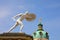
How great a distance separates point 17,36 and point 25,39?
1.30 metres

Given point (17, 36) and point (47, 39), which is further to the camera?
point (47, 39)

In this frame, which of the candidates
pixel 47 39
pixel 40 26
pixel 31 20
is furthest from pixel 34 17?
pixel 40 26

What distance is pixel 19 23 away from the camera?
57.2 m

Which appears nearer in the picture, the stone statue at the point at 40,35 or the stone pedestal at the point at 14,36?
the stone pedestal at the point at 14,36

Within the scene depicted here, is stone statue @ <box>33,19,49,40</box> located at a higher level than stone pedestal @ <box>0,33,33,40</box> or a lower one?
higher

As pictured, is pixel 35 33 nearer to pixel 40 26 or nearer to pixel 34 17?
pixel 40 26

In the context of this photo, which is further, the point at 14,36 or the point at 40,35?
the point at 40,35

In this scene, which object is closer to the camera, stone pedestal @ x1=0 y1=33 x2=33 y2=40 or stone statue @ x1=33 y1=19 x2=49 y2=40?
stone pedestal @ x1=0 y1=33 x2=33 y2=40

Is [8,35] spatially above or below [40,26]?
below

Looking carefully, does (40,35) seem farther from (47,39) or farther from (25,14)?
(25,14)

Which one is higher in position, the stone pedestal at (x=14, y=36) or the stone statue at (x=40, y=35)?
the stone statue at (x=40, y=35)

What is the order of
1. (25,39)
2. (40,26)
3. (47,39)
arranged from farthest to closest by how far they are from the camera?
(40,26) → (47,39) → (25,39)

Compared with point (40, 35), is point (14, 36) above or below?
below

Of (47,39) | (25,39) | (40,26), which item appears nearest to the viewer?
(25,39)
